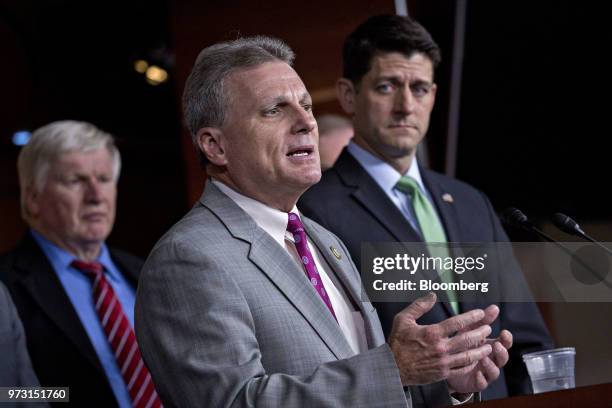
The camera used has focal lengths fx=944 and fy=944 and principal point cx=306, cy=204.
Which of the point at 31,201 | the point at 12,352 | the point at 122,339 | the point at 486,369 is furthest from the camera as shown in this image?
the point at 31,201

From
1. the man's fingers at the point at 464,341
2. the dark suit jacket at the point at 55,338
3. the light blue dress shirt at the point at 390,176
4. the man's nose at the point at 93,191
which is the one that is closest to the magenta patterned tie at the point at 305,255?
the man's fingers at the point at 464,341

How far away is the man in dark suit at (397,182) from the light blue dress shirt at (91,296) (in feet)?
2.71

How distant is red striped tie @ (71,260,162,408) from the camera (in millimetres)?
2730

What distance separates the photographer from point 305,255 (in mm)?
1901

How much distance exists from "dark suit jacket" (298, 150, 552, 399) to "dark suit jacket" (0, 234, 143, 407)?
825 mm

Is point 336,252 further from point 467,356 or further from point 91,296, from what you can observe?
point 91,296

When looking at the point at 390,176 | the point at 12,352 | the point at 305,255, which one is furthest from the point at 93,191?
the point at 305,255

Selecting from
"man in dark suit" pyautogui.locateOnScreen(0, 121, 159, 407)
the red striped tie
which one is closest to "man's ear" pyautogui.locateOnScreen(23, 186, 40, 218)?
"man in dark suit" pyautogui.locateOnScreen(0, 121, 159, 407)

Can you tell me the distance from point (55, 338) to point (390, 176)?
3.50 feet

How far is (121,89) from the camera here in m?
6.27

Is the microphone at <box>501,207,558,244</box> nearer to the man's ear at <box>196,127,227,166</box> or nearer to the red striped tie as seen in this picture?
the man's ear at <box>196,127,227,166</box>

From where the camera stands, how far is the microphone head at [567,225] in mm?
1928

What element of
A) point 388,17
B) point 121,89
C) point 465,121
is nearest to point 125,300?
point 388,17

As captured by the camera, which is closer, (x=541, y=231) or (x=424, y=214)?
(x=541, y=231)
